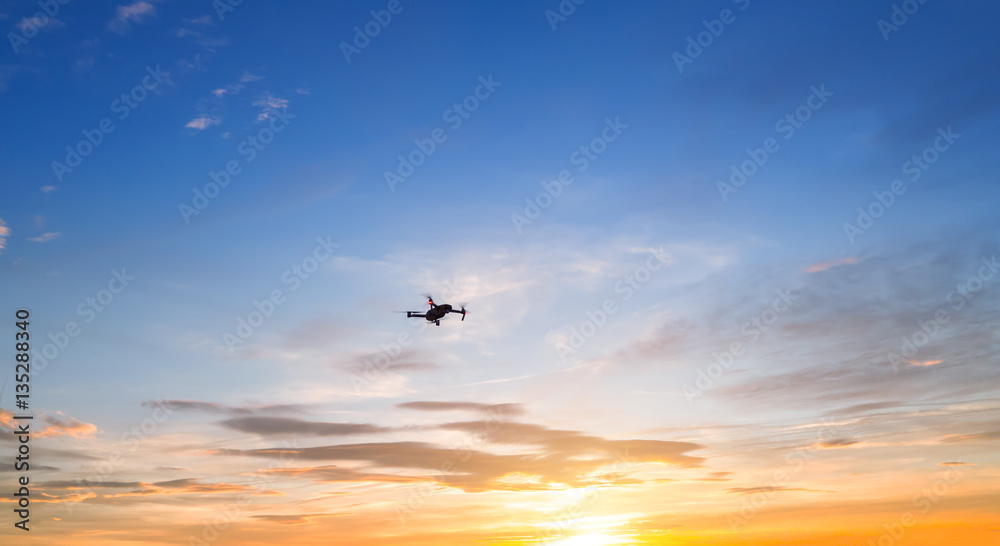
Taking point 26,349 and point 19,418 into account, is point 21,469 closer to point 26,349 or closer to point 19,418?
point 19,418

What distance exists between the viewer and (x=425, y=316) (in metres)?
173

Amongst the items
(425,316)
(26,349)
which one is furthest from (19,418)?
(425,316)

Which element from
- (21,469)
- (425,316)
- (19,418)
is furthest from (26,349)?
(425,316)

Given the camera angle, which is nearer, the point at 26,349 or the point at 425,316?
the point at 26,349

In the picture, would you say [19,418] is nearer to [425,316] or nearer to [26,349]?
[26,349]

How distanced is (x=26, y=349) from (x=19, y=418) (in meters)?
10.2

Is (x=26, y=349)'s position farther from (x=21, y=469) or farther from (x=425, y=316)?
(x=425, y=316)

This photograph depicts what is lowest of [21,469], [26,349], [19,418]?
[21,469]

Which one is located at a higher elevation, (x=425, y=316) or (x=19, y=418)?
(x=425, y=316)

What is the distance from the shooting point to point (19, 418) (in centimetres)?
9969

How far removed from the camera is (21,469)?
104250 millimetres

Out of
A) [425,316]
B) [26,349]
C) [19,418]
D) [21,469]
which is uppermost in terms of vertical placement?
[425,316]

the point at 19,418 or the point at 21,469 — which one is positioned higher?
the point at 19,418

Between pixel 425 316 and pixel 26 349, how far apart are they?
89.1 metres
